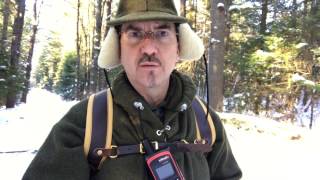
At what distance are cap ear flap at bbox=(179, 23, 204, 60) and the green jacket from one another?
0.49ft

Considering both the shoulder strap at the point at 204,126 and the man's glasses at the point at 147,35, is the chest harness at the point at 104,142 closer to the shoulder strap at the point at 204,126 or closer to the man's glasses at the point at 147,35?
the shoulder strap at the point at 204,126

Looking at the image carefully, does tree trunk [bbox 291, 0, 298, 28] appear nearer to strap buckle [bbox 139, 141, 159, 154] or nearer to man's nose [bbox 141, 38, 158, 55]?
man's nose [bbox 141, 38, 158, 55]

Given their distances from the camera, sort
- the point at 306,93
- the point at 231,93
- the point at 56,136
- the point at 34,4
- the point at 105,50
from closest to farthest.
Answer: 1. the point at 56,136
2. the point at 105,50
3. the point at 306,93
4. the point at 231,93
5. the point at 34,4

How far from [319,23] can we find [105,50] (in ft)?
44.1

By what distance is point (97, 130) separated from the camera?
2.20 m

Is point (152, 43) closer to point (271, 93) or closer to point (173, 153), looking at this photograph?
point (173, 153)

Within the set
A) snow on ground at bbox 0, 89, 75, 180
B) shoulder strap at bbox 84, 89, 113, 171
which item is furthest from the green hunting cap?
snow on ground at bbox 0, 89, 75, 180

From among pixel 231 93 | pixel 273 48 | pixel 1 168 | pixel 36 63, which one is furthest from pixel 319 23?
pixel 36 63

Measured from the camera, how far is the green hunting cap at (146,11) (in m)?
2.29

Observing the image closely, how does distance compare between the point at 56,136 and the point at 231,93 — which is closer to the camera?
the point at 56,136

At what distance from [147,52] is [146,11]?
0.68 feet

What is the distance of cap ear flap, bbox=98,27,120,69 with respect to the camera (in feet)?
8.29

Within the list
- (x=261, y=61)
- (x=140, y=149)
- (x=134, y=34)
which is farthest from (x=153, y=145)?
(x=261, y=61)

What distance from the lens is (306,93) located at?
52.1 feet
